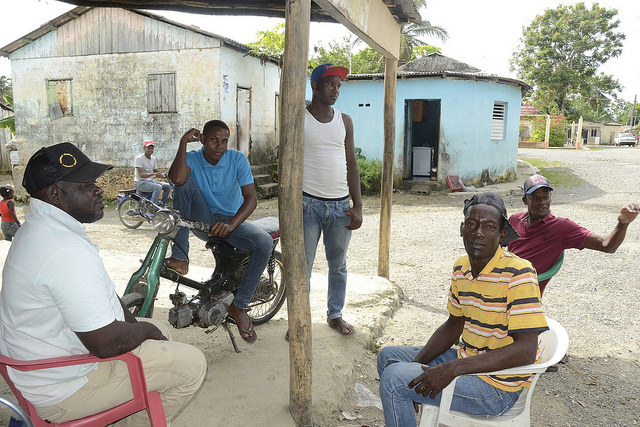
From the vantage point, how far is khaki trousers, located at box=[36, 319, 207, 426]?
2.04 m

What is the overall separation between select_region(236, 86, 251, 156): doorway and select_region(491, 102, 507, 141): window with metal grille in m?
7.58

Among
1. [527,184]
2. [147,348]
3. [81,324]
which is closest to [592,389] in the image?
[527,184]

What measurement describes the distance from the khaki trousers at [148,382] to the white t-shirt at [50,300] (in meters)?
0.05

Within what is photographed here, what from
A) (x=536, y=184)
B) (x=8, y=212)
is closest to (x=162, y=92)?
(x=8, y=212)

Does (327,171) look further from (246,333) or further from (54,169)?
(54,169)

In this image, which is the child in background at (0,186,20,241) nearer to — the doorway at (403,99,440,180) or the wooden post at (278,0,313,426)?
the wooden post at (278,0,313,426)

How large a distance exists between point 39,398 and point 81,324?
15.0 inches

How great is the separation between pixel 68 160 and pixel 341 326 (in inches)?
107

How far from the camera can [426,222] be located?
33.3 feet

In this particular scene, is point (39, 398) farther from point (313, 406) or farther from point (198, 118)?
point (198, 118)

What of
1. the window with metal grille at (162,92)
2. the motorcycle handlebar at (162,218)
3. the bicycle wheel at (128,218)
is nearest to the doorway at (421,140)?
the window with metal grille at (162,92)

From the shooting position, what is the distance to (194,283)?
3691 millimetres

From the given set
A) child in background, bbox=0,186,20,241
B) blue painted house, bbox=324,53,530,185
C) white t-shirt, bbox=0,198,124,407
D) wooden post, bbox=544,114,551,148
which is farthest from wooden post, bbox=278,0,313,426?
wooden post, bbox=544,114,551,148

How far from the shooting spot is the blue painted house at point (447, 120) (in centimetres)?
1403
